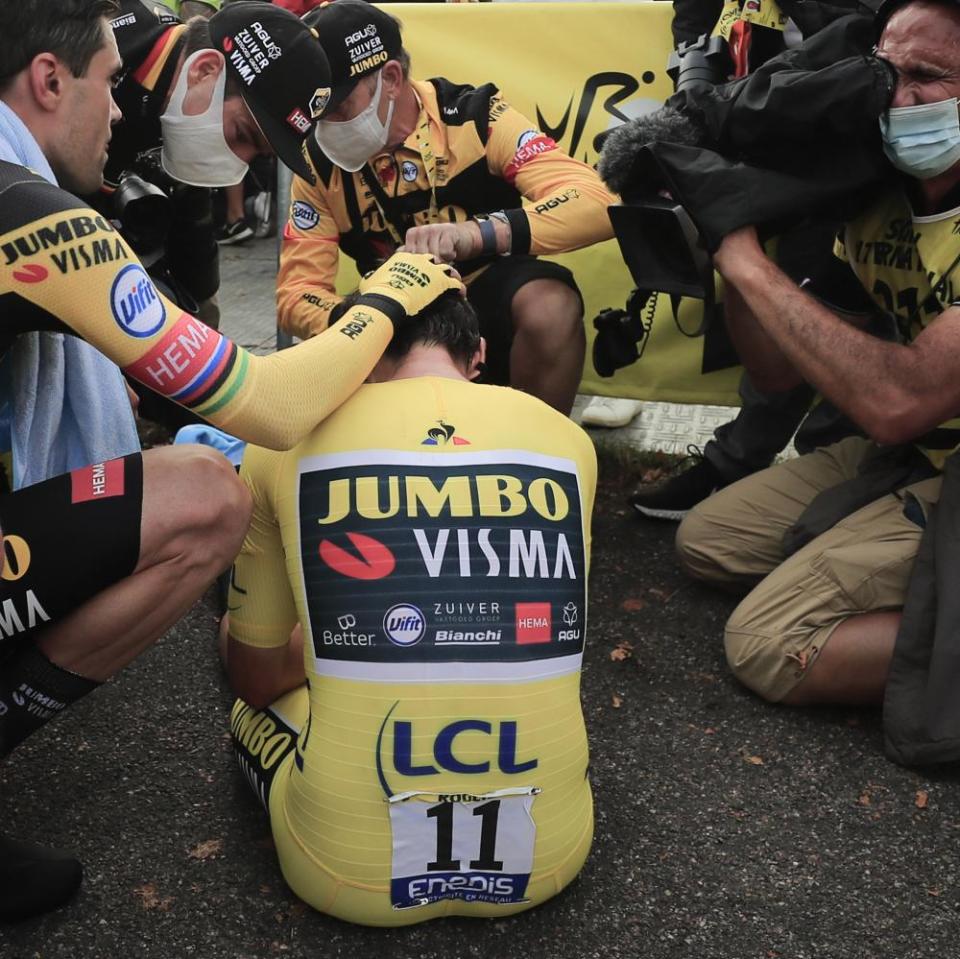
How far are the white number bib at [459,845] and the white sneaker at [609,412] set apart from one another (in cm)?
257

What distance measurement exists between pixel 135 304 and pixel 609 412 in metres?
2.75

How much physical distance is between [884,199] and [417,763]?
186 cm

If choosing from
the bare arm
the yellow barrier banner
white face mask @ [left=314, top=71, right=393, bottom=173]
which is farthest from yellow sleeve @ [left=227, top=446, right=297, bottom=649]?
the yellow barrier banner

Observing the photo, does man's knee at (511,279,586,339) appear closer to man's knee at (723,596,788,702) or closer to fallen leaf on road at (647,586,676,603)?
fallen leaf on road at (647,586,676,603)

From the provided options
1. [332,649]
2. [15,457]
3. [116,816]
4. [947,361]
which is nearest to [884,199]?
[947,361]

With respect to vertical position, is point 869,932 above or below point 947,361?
below

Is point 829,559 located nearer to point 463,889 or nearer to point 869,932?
point 869,932

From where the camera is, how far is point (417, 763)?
1.94m

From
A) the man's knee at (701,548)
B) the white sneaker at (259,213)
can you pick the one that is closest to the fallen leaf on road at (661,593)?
the man's knee at (701,548)

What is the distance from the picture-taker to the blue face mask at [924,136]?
249 centimetres

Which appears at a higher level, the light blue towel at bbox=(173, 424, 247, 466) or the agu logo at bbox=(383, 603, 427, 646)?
the agu logo at bbox=(383, 603, 427, 646)

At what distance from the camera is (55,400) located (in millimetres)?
2260

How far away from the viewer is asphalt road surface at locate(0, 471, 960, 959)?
2.12 metres

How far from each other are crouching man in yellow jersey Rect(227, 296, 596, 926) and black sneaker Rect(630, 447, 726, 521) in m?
A: 1.67
